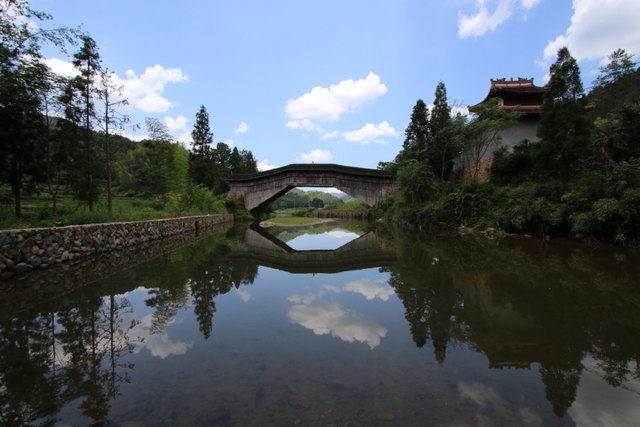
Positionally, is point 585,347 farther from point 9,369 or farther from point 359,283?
point 9,369

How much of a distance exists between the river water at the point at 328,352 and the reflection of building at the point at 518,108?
17.7m

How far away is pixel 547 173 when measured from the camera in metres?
14.6

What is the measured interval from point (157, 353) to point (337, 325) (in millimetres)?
1986

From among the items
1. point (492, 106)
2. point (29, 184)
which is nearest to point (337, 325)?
point (29, 184)

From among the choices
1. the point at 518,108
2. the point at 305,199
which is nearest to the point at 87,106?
the point at 518,108

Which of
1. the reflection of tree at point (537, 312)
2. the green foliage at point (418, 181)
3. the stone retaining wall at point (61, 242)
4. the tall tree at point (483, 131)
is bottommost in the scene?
the reflection of tree at point (537, 312)

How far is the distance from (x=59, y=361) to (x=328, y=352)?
251 cm

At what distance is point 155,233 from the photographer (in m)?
11.8

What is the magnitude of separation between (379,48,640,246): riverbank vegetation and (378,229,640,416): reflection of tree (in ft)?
12.4

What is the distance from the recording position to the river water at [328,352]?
6.54 ft

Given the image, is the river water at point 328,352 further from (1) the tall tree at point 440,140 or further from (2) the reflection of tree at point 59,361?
(1) the tall tree at point 440,140

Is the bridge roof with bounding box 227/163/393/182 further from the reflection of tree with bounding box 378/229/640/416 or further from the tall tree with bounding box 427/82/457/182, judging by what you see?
the reflection of tree with bounding box 378/229/640/416

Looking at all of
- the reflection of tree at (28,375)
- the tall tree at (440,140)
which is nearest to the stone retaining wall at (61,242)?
the reflection of tree at (28,375)

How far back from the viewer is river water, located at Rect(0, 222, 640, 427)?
1993mm
